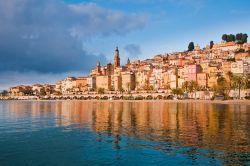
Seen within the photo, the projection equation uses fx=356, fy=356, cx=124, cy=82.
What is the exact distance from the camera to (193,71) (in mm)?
149500

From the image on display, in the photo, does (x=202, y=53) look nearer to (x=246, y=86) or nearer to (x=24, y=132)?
(x=246, y=86)

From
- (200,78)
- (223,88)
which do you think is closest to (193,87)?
(200,78)

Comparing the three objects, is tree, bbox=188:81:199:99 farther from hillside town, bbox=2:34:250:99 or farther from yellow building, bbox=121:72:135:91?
yellow building, bbox=121:72:135:91

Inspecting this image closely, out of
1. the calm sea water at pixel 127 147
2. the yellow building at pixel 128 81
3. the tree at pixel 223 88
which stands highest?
the yellow building at pixel 128 81

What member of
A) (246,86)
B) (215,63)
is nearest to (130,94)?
(215,63)

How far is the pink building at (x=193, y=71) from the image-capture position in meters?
148

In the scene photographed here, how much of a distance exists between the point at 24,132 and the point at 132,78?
522 feet

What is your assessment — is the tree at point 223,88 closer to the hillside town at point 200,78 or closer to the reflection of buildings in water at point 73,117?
the hillside town at point 200,78

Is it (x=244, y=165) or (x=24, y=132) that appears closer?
(x=244, y=165)

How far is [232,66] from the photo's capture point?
143 meters

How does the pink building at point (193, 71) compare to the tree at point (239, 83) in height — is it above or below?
above

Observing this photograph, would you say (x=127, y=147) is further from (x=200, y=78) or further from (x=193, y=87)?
(x=200, y=78)

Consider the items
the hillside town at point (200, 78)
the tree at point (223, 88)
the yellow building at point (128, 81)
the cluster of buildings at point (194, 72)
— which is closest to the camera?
the tree at point (223, 88)

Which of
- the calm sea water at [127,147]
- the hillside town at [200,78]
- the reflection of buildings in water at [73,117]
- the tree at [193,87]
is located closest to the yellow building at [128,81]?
the hillside town at [200,78]
